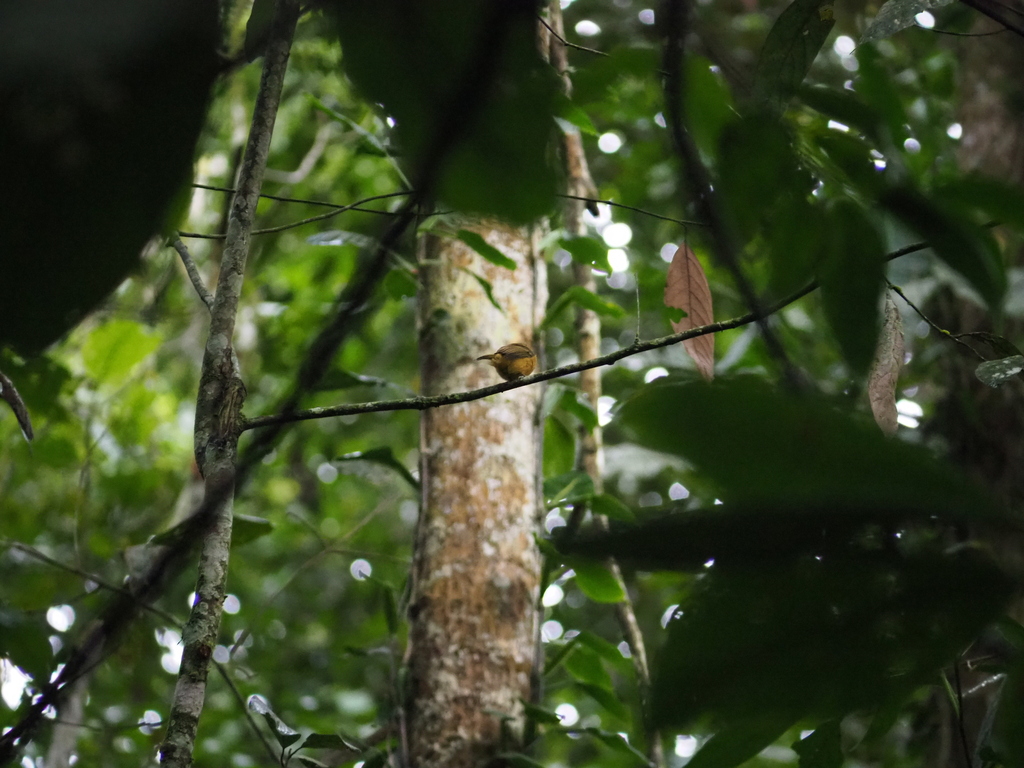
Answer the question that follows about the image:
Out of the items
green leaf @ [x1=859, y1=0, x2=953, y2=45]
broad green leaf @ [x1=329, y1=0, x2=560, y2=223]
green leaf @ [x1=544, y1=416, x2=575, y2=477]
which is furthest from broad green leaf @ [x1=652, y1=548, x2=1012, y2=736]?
green leaf @ [x1=544, y1=416, x2=575, y2=477]

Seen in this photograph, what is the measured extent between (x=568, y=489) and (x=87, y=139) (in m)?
1.75

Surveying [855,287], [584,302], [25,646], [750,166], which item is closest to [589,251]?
[584,302]

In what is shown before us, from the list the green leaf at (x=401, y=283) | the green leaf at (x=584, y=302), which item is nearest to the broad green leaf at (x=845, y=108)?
the green leaf at (x=584, y=302)

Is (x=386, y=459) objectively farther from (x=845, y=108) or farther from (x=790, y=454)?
(x=790, y=454)

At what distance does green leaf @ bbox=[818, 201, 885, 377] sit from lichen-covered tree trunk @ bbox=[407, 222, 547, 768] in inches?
45.8

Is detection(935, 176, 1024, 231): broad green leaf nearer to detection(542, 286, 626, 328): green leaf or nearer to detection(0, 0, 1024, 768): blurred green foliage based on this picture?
detection(0, 0, 1024, 768): blurred green foliage

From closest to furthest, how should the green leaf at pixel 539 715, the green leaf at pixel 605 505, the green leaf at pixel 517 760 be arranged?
the green leaf at pixel 517 760, the green leaf at pixel 539 715, the green leaf at pixel 605 505

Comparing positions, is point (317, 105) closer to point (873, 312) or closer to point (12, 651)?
point (12, 651)

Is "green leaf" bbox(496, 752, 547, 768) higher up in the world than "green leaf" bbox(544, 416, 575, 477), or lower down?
lower down

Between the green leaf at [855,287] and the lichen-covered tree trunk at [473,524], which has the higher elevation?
the lichen-covered tree trunk at [473,524]

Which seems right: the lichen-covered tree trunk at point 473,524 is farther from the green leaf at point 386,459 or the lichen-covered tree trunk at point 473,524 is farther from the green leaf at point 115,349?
the green leaf at point 115,349

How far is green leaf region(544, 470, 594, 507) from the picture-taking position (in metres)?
1.98

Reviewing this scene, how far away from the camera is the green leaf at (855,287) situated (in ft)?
1.52

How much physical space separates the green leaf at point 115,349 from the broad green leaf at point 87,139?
321 cm
